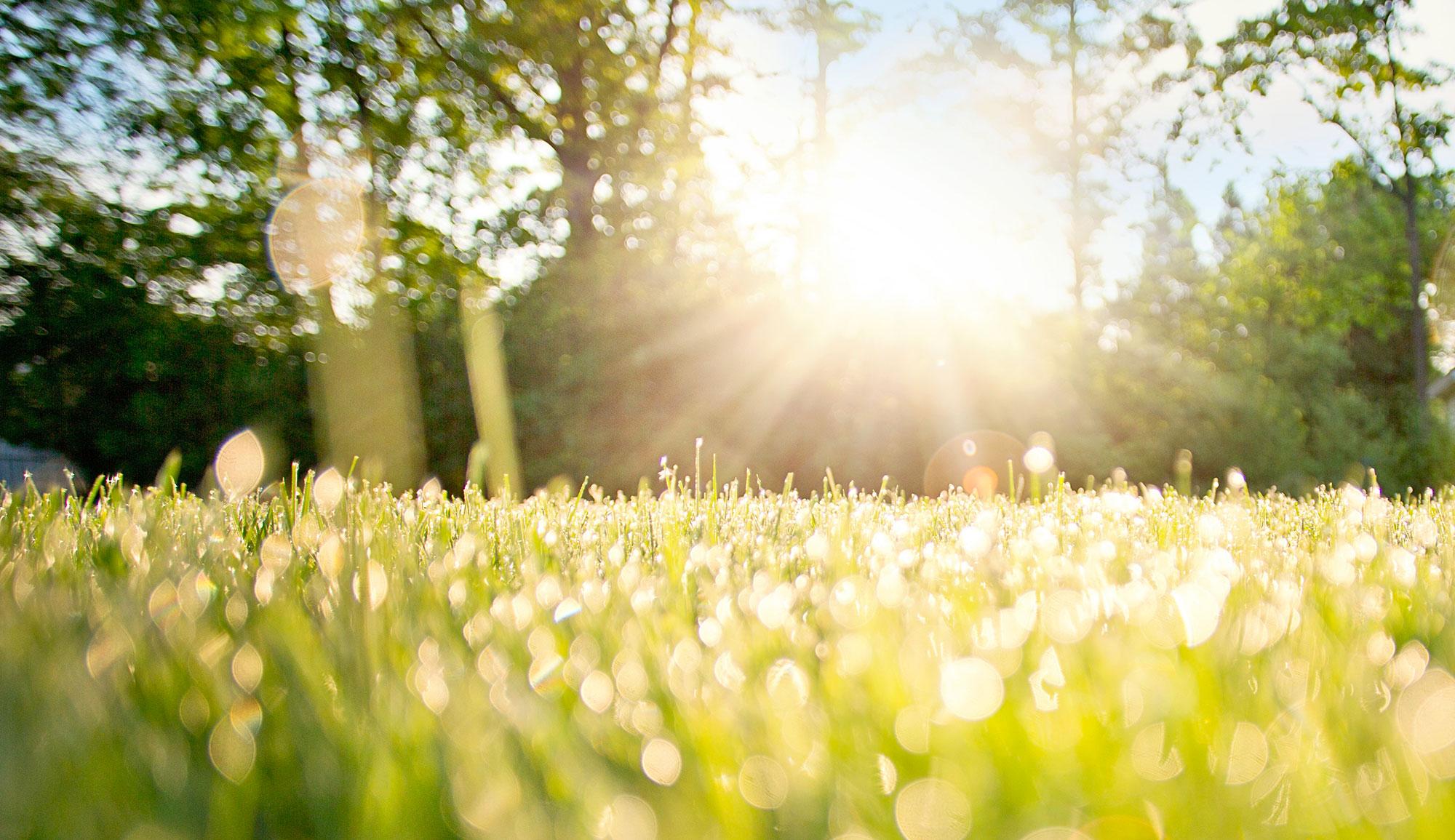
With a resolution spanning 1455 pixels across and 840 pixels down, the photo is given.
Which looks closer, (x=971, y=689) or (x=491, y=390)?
(x=971, y=689)

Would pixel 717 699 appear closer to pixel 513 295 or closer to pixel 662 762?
pixel 662 762

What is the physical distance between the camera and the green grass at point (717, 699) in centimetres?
85

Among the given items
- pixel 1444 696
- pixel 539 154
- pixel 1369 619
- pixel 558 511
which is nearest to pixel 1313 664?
pixel 1444 696

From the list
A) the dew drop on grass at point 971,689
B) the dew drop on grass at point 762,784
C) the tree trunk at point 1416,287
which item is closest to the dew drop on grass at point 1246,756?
the dew drop on grass at point 971,689

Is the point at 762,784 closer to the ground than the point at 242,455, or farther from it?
farther from it

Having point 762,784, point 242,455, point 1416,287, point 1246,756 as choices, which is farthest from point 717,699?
point 1416,287

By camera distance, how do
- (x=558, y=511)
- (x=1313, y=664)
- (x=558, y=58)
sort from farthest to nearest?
(x=558, y=58) < (x=558, y=511) < (x=1313, y=664)

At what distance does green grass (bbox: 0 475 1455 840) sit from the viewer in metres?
0.85

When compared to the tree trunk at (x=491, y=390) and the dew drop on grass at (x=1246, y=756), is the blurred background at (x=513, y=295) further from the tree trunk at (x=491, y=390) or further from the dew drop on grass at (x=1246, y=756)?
the dew drop on grass at (x=1246, y=756)

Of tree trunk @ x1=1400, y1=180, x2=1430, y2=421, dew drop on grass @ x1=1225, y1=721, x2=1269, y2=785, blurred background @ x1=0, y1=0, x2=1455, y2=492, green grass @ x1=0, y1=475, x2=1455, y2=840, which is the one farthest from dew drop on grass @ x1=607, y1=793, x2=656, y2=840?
tree trunk @ x1=1400, y1=180, x2=1430, y2=421

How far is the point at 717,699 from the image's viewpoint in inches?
44.7

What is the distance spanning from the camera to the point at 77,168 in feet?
48.0

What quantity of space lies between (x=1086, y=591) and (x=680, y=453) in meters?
15.3

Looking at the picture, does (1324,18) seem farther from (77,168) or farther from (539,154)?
(77,168)
